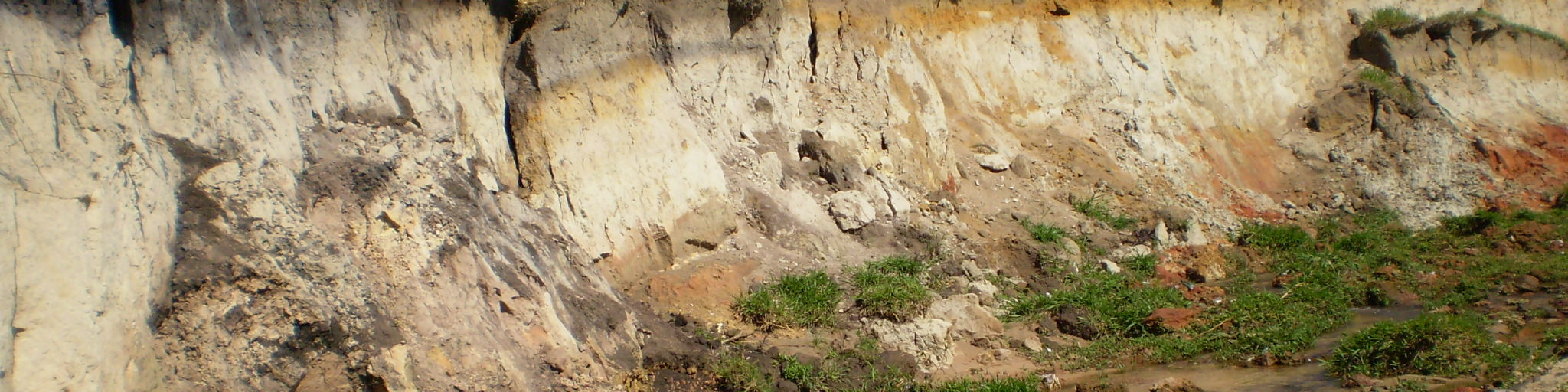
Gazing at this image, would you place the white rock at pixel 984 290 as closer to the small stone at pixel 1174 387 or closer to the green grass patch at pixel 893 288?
the green grass patch at pixel 893 288

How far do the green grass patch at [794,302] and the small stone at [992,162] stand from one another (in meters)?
3.31

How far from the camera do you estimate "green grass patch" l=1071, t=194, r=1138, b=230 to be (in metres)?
10.9

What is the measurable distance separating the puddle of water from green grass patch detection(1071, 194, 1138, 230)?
10.3 feet

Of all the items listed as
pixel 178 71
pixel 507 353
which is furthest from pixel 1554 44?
pixel 178 71

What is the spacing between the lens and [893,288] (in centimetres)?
798

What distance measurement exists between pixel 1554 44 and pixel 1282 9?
4181 mm

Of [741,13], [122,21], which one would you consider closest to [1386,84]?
[741,13]

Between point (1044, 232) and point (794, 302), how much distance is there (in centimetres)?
310

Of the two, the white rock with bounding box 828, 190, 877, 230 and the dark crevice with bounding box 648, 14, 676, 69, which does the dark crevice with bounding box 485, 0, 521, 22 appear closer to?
the dark crevice with bounding box 648, 14, 676, 69

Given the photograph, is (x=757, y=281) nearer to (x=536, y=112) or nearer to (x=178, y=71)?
(x=536, y=112)

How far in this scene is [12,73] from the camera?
427 cm

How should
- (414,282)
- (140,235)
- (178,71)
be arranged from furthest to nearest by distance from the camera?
(414,282) < (178,71) < (140,235)

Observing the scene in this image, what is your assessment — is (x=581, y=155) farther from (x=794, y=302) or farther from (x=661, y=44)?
(x=794, y=302)

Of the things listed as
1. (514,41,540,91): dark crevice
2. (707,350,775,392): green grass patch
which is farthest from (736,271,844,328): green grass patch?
(514,41,540,91): dark crevice
